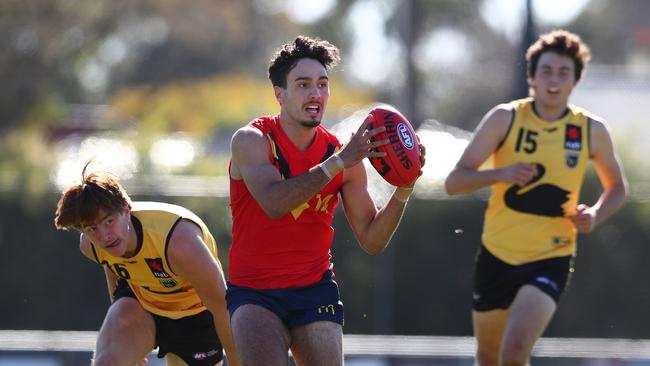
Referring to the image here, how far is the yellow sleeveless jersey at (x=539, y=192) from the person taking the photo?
6.66 meters

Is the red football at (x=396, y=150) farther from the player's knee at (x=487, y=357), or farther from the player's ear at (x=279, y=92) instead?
the player's knee at (x=487, y=357)

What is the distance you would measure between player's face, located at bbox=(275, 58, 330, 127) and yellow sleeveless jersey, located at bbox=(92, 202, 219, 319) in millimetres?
892

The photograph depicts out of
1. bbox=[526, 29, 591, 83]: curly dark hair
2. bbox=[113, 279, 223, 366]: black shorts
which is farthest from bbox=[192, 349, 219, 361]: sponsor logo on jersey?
bbox=[526, 29, 591, 83]: curly dark hair

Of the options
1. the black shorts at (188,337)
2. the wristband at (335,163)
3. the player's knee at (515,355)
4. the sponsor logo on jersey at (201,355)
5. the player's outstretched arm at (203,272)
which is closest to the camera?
the wristband at (335,163)

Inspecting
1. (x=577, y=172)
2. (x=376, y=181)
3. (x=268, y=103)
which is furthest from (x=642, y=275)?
(x=268, y=103)

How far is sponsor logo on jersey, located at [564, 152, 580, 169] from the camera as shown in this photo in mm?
6715

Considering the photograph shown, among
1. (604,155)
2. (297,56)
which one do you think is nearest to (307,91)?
(297,56)

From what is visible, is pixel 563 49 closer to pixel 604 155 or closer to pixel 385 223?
pixel 604 155

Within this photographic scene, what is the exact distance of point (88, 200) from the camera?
5.24 meters

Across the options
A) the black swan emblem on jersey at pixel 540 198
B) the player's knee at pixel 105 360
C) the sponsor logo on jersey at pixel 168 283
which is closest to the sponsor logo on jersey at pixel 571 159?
the black swan emblem on jersey at pixel 540 198

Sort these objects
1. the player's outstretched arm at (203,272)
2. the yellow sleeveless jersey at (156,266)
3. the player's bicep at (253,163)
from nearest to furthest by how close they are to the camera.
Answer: the player's bicep at (253,163), the player's outstretched arm at (203,272), the yellow sleeveless jersey at (156,266)

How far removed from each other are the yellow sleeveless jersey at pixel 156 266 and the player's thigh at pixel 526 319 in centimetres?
170

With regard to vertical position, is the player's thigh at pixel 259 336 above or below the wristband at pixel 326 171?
below

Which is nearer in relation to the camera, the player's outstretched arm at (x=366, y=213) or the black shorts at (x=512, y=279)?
the player's outstretched arm at (x=366, y=213)
